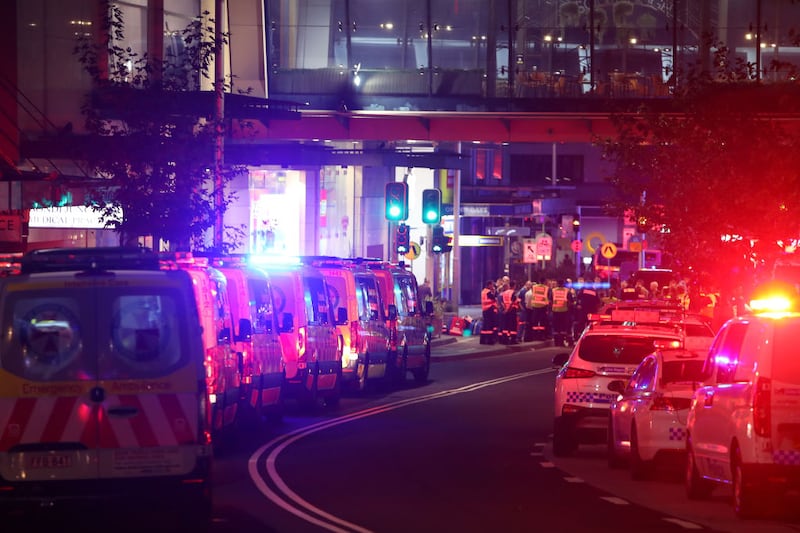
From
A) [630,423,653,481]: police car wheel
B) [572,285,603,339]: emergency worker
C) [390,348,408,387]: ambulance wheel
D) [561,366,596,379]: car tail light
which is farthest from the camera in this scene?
[572,285,603,339]: emergency worker

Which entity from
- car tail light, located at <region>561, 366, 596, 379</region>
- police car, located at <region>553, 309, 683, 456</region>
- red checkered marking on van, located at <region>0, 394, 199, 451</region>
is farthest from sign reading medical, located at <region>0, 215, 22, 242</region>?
red checkered marking on van, located at <region>0, 394, 199, 451</region>

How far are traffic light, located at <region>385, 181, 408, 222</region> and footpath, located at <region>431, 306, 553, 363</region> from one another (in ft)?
12.5

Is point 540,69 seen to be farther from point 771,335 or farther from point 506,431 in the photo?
point 771,335

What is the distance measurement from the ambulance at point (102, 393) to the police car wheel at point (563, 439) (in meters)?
8.05

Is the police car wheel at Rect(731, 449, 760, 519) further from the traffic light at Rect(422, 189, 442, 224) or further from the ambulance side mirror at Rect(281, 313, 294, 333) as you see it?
the traffic light at Rect(422, 189, 442, 224)

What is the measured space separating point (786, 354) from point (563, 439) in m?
6.62

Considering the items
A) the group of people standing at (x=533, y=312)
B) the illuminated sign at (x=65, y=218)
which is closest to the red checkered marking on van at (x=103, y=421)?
the illuminated sign at (x=65, y=218)

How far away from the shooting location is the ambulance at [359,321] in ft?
87.4

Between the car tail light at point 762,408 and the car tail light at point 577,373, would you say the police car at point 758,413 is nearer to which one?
the car tail light at point 762,408

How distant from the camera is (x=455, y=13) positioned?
45125 millimetres

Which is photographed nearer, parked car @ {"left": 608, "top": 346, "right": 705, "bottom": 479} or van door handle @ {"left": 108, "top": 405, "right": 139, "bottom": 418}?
van door handle @ {"left": 108, "top": 405, "right": 139, "bottom": 418}

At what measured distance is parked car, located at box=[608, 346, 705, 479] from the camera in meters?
16.5

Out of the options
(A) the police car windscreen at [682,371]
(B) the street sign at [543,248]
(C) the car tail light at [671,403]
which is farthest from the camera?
(B) the street sign at [543,248]

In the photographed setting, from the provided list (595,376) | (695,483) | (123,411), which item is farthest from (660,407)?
(123,411)
